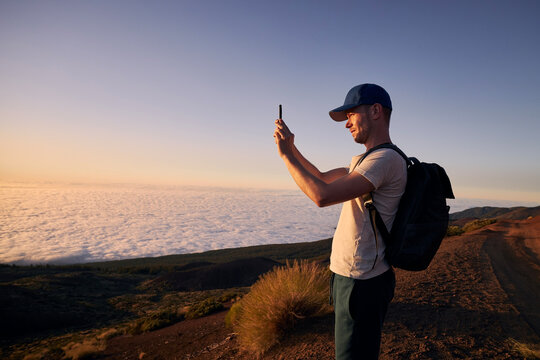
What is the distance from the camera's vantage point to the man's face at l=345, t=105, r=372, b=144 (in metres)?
1.84

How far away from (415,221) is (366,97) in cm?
80

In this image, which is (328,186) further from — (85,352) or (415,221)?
(85,352)

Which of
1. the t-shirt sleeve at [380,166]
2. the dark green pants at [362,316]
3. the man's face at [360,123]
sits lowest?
the dark green pants at [362,316]

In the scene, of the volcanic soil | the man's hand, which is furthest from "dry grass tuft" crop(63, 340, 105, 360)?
the man's hand

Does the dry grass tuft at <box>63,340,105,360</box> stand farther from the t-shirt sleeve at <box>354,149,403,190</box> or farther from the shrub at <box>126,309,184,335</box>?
the t-shirt sleeve at <box>354,149,403,190</box>

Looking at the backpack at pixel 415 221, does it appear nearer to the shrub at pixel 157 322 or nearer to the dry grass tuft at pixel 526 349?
the dry grass tuft at pixel 526 349

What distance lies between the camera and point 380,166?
1573 mm

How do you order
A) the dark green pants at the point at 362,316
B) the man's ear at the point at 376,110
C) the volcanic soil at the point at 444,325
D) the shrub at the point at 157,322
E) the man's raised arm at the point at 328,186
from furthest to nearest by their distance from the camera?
the shrub at the point at 157,322 < the volcanic soil at the point at 444,325 < the man's ear at the point at 376,110 < the dark green pants at the point at 362,316 < the man's raised arm at the point at 328,186

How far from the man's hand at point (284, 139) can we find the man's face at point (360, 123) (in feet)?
1.35

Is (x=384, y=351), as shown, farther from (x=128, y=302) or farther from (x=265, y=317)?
(x=128, y=302)

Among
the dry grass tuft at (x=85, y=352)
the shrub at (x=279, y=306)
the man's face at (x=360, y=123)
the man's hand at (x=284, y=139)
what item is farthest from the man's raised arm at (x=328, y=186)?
the dry grass tuft at (x=85, y=352)

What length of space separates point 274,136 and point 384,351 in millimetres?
3576

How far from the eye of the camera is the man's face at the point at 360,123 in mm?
1837

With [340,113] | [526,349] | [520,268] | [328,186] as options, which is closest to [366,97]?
[340,113]
